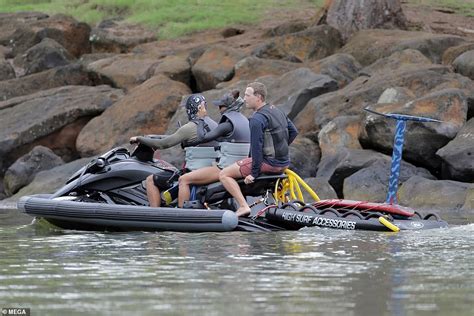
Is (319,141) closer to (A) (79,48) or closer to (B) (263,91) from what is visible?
(B) (263,91)

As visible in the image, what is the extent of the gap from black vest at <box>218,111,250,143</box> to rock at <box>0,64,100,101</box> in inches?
635

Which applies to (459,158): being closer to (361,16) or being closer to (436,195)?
(436,195)

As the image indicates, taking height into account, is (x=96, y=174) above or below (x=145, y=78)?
above

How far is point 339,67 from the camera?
2581 centimetres

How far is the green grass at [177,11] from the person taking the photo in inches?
1383

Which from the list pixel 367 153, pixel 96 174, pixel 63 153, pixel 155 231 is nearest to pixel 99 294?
pixel 155 231

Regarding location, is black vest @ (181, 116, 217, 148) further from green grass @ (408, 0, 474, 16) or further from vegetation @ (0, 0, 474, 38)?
green grass @ (408, 0, 474, 16)

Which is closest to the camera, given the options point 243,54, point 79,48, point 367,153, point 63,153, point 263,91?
point 263,91

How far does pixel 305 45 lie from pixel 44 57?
7608 millimetres

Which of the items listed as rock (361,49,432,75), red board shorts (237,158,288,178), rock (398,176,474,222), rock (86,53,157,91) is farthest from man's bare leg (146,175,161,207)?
rock (86,53,157,91)

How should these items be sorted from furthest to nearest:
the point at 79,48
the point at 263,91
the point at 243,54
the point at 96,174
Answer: the point at 79,48 → the point at 243,54 → the point at 96,174 → the point at 263,91

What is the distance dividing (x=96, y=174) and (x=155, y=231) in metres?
1.34

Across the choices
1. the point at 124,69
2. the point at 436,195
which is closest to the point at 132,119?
the point at 124,69

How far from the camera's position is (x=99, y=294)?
866cm
